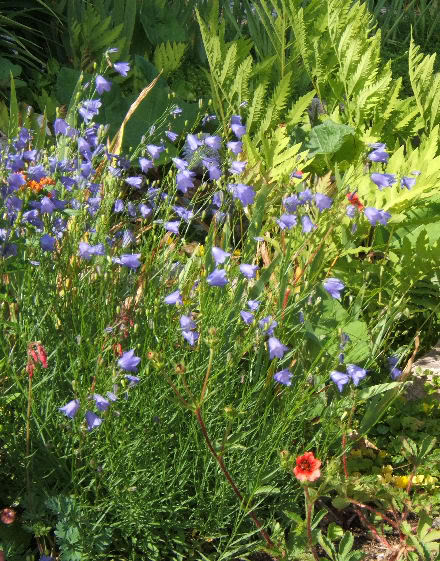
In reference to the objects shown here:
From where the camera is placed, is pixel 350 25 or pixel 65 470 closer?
pixel 65 470

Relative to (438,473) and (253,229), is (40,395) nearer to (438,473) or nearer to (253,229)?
(253,229)

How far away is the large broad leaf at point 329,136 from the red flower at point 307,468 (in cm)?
206

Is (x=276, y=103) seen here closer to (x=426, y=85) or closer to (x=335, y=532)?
(x=426, y=85)

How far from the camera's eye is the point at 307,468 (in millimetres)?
1803

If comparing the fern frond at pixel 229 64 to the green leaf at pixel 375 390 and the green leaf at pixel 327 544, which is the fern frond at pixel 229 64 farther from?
the green leaf at pixel 327 544

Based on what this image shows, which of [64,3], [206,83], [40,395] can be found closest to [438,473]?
[40,395]

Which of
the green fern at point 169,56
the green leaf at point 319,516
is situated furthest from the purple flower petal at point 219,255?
the green fern at point 169,56

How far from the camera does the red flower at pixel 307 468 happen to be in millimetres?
1778

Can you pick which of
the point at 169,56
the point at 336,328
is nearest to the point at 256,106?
the point at 169,56

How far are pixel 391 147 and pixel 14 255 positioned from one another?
2361mm

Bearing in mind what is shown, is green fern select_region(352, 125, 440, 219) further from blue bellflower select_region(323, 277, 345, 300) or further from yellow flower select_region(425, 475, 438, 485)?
yellow flower select_region(425, 475, 438, 485)

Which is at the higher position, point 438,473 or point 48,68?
point 48,68

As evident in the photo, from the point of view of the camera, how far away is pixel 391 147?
3951 mm

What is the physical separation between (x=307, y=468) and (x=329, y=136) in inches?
84.8
